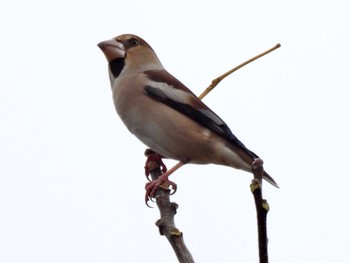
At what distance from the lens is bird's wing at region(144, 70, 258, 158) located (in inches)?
199

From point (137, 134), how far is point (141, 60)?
2.71ft

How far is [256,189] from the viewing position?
2.14 meters

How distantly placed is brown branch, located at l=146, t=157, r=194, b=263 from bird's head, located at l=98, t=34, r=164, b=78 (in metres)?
1.68

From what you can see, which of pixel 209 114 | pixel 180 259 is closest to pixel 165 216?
pixel 180 259

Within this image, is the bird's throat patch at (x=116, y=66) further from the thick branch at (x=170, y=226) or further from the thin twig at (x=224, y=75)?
the thick branch at (x=170, y=226)

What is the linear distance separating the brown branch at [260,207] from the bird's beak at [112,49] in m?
3.05

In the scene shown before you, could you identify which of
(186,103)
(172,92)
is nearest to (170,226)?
(186,103)

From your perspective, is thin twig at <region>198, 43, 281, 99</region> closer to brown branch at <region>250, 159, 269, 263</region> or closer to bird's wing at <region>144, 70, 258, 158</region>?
bird's wing at <region>144, 70, 258, 158</region>

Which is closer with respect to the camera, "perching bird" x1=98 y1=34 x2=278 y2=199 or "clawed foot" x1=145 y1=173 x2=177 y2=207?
"clawed foot" x1=145 y1=173 x2=177 y2=207

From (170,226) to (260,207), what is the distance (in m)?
1.02

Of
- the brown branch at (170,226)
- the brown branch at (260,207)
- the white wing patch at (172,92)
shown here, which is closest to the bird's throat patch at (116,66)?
the white wing patch at (172,92)

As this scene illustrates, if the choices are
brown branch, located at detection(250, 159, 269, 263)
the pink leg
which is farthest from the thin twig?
brown branch, located at detection(250, 159, 269, 263)

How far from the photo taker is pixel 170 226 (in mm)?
3078

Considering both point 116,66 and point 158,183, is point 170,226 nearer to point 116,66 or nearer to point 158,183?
point 158,183
